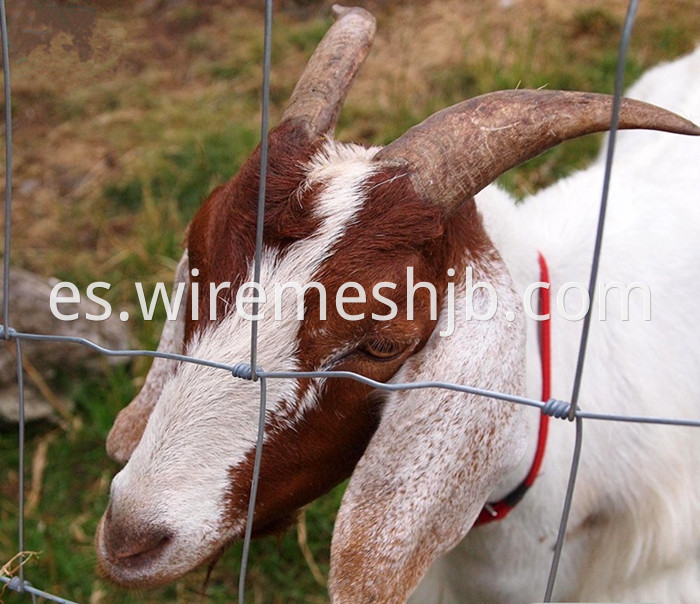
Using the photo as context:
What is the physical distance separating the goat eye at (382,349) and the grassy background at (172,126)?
1.53 m

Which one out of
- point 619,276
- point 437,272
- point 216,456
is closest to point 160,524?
point 216,456

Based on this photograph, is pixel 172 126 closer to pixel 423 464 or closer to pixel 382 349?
pixel 382 349

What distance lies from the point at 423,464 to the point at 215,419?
43 centimetres

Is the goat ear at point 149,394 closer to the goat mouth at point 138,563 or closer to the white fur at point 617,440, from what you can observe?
the goat mouth at point 138,563

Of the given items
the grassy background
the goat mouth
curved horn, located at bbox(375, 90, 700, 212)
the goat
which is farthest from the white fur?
the grassy background

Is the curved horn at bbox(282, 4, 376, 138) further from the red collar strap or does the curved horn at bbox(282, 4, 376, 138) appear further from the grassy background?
the grassy background

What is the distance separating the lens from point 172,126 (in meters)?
5.39

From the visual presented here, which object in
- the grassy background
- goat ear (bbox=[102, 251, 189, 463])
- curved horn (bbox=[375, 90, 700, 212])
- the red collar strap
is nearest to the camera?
curved horn (bbox=[375, 90, 700, 212])

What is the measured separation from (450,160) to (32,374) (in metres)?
2.54

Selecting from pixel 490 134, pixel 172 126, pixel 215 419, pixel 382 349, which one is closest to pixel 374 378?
pixel 382 349

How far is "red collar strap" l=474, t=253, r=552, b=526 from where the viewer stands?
6.34 ft

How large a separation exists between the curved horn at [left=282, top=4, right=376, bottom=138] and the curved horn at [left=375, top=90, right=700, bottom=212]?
28 cm

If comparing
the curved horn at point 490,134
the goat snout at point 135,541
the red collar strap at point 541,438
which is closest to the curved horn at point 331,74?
the curved horn at point 490,134

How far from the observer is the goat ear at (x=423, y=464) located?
1.72 metres
